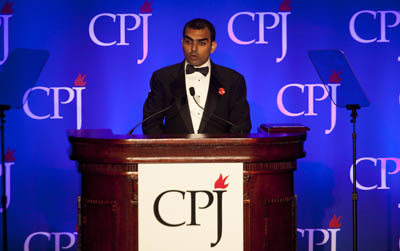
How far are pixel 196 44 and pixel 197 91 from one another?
1.15 feet

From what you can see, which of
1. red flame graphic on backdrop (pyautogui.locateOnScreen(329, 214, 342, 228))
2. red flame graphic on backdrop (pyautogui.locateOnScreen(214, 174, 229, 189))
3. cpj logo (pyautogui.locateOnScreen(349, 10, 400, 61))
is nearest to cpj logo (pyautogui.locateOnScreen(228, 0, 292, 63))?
cpj logo (pyautogui.locateOnScreen(349, 10, 400, 61))

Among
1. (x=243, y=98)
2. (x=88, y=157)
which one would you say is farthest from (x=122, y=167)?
(x=243, y=98)

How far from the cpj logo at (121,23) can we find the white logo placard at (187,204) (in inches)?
89.2

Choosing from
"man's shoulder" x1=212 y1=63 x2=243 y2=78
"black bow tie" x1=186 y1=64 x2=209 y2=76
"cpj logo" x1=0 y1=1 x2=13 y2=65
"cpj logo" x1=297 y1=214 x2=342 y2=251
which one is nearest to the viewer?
"black bow tie" x1=186 y1=64 x2=209 y2=76

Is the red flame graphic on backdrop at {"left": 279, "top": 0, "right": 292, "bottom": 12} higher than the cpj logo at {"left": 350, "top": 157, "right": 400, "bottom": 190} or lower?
higher

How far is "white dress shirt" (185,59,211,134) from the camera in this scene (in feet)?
15.5

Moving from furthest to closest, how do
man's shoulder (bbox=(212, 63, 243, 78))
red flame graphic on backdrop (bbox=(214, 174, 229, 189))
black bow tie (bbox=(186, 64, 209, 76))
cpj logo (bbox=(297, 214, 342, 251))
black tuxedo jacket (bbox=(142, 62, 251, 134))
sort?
cpj logo (bbox=(297, 214, 342, 251)), man's shoulder (bbox=(212, 63, 243, 78)), black bow tie (bbox=(186, 64, 209, 76)), black tuxedo jacket (bbox=(142, 62, 251, 134)), red flame graphic on backdrop (bbox=(214, 174, 229, 189))

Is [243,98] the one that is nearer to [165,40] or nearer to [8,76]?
[165,40]

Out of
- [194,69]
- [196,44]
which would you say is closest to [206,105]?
[194,69]

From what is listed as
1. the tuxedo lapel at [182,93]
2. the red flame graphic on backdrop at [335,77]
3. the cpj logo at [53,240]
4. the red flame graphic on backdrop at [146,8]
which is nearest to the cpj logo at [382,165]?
the red flame graphic on backdrop at [335,77]

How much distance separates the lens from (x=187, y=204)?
12.2 ft

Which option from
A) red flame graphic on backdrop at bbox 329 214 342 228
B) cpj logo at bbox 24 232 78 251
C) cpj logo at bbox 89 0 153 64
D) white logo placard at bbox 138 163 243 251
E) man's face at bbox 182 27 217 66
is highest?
cpj logo at bbox 89 0 153 64

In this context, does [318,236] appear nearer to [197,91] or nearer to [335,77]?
[335,77]

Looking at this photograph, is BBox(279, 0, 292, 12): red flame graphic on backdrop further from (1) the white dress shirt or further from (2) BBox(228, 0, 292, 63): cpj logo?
(1) the white dress shirt
